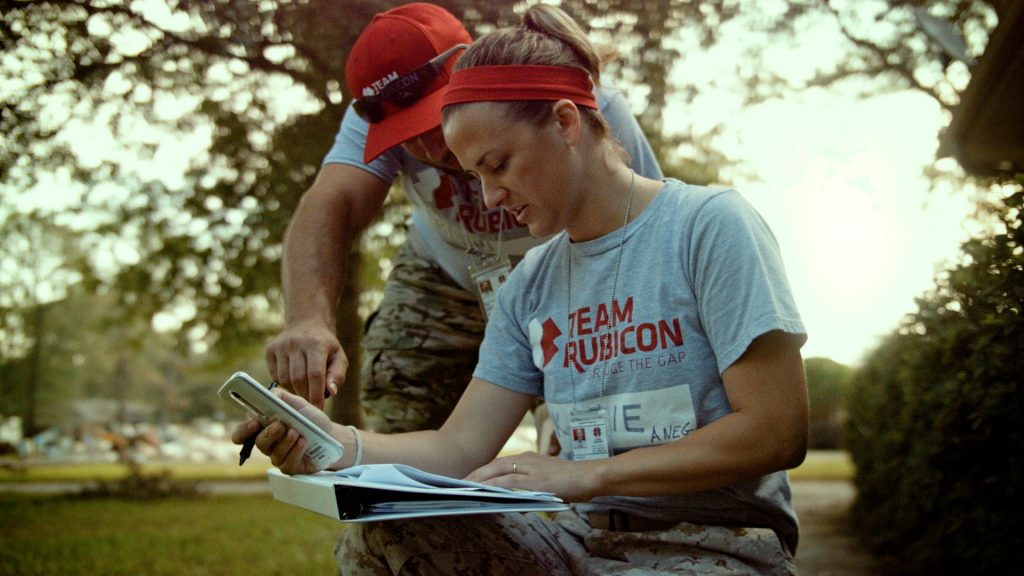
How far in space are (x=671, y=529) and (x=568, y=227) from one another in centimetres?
71

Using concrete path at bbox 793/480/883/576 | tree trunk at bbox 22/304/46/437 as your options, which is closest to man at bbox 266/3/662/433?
concrete path at bbox 793/480/883/576

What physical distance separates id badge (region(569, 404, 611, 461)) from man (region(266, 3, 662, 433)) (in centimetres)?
68

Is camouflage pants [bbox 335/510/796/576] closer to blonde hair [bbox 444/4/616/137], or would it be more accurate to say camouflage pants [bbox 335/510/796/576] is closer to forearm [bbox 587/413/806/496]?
forearm [bbox 587/413/806/496]

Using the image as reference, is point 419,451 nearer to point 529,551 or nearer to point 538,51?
point 529,551

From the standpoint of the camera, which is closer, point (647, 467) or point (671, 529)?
point (647, 467)

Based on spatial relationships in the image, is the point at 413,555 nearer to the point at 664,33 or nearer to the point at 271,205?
the point at 664,33

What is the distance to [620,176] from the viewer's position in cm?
220

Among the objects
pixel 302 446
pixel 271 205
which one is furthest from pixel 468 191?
pixel 271 205

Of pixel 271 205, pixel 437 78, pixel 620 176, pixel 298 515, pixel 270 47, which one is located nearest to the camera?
pixel 620 176

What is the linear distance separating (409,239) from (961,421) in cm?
234

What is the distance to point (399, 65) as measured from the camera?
2852 millimetres

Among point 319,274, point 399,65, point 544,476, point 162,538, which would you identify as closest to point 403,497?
point 544,476

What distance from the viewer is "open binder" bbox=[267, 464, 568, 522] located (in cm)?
158

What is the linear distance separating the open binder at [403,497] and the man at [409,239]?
0.79 metres
